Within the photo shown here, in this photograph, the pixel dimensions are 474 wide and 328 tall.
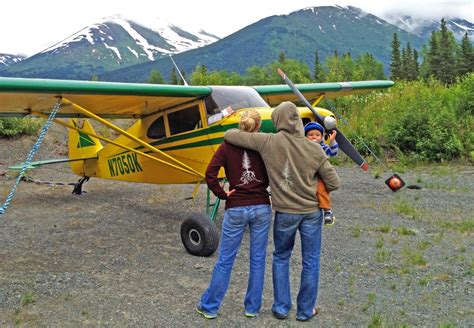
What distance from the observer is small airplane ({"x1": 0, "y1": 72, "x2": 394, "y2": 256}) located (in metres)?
6.40

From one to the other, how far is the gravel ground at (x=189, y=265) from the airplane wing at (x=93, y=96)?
2115 millimetres

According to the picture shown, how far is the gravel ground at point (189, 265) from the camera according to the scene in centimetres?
433

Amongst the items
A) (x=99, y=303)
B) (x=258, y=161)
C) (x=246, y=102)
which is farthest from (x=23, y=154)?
(x=258, y=161)

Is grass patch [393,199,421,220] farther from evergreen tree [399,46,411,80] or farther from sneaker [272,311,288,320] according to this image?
evergreen tree [399,46,411,80]

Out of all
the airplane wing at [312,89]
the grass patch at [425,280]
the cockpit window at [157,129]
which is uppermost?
the airplane wing at [312,89]

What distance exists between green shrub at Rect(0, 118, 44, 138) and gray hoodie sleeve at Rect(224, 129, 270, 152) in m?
17.5

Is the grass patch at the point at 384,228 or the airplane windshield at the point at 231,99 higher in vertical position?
the airplane windshield at the point at 231,99

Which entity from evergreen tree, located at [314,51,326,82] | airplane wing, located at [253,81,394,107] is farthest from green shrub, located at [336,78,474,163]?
evergreen tree, located at [314,51,326,82]

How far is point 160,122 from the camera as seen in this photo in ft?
27.6

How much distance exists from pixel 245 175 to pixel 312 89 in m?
6.79

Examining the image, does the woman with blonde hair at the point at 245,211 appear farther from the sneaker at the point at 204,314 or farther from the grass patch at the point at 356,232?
the grass patch at the point at 356,232

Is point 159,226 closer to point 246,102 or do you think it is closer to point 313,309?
point 246,102

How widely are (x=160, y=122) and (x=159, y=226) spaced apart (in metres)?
1.92

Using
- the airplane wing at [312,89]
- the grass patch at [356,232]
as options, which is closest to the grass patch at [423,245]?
the grass patch at [356,232]
